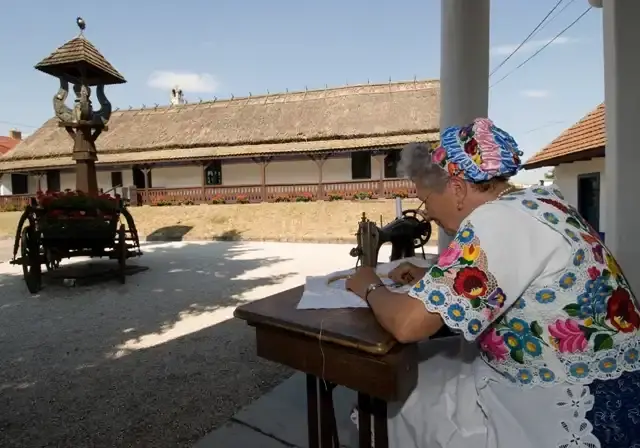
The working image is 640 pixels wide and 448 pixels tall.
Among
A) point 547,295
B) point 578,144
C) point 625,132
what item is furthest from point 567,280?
point 578,144

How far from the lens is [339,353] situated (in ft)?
3.78

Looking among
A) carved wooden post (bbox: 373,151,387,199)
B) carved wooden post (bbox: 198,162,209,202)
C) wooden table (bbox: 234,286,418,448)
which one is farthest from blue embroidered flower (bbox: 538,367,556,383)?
carved wooden post (bbox: 198,162,209,202)

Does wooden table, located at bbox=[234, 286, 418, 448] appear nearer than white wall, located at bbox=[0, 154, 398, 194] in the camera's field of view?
Yes

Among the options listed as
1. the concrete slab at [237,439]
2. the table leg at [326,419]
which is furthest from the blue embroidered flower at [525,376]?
the concrete slab at [237,439]

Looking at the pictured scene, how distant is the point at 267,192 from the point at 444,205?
57.2 ft

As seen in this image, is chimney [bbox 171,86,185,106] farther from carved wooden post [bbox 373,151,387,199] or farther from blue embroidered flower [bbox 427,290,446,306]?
blue embroidered flower [bbox 427,290,446,306]

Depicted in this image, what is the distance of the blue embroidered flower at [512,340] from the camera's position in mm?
1055

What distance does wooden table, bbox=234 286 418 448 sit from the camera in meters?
1.06

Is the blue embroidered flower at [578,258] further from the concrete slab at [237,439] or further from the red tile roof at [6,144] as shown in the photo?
the red tile roof at [6,144]

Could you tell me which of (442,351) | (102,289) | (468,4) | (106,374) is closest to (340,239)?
(102,289)

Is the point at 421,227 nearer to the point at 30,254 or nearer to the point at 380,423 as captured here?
the point at 380,423

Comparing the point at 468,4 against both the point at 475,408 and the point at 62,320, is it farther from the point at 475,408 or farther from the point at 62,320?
the point at 62,320

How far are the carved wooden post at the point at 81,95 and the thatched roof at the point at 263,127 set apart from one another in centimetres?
1146

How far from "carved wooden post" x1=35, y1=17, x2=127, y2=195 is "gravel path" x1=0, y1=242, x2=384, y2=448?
2.06 m
